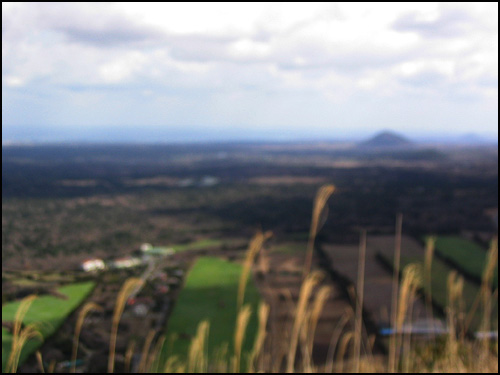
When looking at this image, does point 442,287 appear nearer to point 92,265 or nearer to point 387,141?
point 92,265

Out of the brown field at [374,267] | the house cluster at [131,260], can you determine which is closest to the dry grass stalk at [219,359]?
the house cluster at [131,260]

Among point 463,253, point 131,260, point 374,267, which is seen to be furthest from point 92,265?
point 463,253

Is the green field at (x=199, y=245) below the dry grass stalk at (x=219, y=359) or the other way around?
below

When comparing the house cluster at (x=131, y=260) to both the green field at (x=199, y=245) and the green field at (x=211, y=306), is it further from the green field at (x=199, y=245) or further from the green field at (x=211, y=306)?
the green field at (x=211, y=306)

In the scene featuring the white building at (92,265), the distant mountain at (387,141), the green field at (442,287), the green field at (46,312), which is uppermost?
the distant mountain at (387,141)

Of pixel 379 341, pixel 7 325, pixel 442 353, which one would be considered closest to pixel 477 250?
pixel 379 341

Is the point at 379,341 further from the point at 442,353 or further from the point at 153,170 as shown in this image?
the point at 153,170

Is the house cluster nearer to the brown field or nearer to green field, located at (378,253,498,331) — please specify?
the brown field
